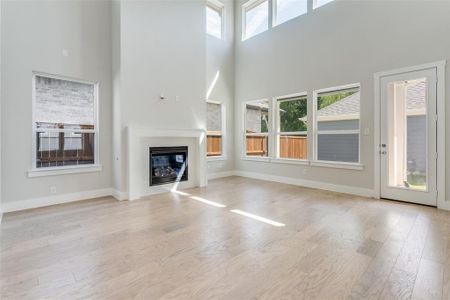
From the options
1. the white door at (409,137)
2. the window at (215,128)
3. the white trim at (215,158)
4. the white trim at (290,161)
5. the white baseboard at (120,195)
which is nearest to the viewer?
the white door at (409,137)

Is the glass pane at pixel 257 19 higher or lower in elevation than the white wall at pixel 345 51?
higher

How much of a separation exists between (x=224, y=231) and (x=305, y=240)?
93 cm

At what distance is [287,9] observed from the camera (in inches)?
232

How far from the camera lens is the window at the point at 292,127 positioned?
5590 mm

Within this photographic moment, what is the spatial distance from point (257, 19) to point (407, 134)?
4.86 m

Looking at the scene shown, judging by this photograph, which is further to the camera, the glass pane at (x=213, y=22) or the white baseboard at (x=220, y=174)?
the glass pane at (x=213, y=22)

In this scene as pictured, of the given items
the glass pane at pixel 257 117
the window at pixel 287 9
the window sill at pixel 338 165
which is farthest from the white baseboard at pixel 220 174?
the window at pixel 287 9

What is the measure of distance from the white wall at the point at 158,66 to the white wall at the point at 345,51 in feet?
5.83

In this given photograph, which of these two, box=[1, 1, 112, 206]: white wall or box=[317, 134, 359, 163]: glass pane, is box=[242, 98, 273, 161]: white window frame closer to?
box=[317, 134, 359, 163]: glass pane

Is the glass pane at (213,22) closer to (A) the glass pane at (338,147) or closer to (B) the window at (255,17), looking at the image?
(B) the window at (255,17)

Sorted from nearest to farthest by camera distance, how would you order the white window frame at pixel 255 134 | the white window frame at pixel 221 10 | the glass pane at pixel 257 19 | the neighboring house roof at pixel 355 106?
1. the neighboring house roof at pixel 355 106
2. the white window frame at pixel 255 134
3. the glass pane at pixel 257 19
4. the white window frame at pixel 221 10

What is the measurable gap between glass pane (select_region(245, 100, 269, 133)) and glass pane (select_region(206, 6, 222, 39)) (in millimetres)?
2299

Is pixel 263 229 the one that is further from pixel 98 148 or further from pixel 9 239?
pixel 98 148

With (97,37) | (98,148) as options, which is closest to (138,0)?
(97,37)
